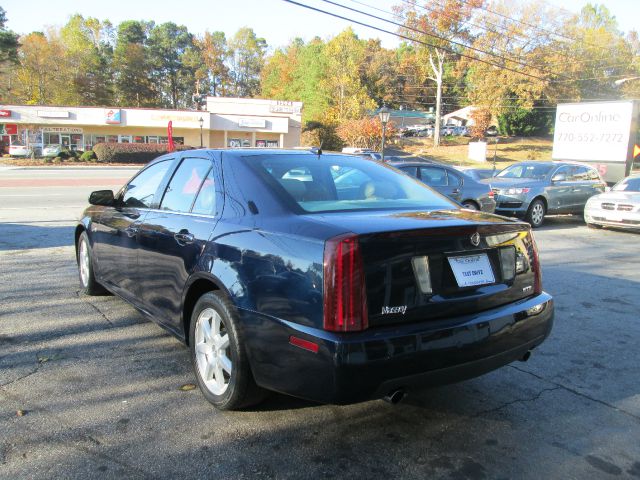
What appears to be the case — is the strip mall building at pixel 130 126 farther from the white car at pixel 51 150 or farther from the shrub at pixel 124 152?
the shrub at pixel 124 152

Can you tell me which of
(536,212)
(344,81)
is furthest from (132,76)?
(536,212)

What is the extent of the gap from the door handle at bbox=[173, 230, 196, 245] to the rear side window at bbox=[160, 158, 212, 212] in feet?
0.72

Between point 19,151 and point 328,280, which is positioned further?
point 19,151

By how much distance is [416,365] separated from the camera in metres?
2.63

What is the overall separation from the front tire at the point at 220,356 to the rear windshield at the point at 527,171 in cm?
1215

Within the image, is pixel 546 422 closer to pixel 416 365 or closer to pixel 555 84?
pixel 416 365

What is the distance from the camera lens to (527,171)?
555 inches

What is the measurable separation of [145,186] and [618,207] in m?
11.2

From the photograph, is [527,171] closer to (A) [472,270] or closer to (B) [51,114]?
(A) [472,270]

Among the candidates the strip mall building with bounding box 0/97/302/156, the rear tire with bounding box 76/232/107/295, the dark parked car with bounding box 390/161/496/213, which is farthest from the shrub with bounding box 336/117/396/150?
the rear tire with bounding box 76/232/107/295

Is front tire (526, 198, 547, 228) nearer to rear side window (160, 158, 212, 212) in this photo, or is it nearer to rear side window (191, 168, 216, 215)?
rear side window (160, 158, 212, 212)

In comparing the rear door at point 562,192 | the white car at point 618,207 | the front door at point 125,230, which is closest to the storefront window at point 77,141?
the rear door at point 562,192

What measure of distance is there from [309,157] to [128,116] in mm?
50598

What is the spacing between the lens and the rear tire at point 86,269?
5373mm
